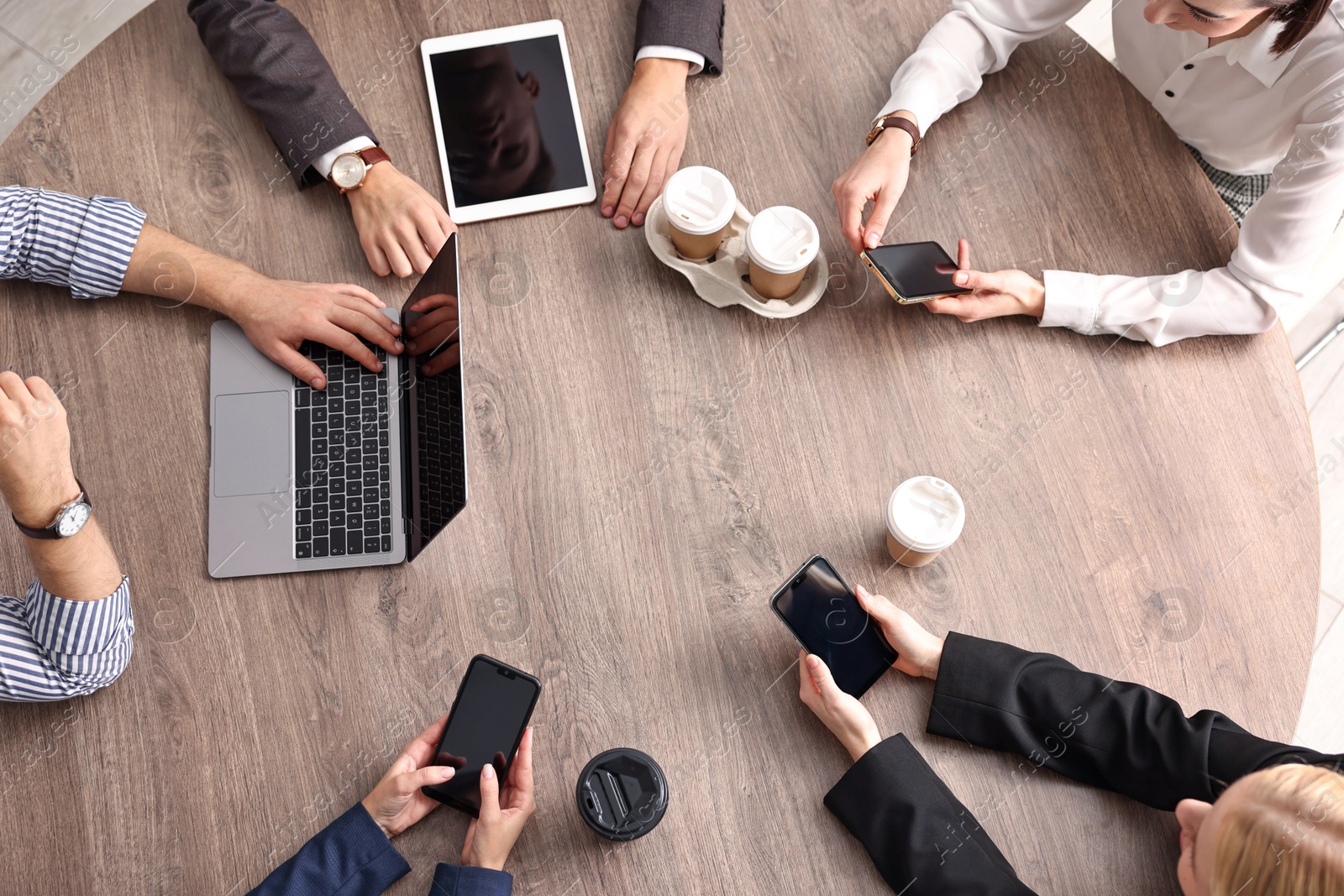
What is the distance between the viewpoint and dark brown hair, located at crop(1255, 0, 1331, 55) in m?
1.14

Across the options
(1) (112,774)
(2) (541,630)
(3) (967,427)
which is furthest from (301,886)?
(3) (967,427)

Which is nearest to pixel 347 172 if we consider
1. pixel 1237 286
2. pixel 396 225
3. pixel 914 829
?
pixel 396 225

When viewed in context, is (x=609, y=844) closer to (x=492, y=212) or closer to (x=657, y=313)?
(x=657, y=313)

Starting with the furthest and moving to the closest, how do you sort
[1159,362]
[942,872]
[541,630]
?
[1159,362], [541,630], [942,872]

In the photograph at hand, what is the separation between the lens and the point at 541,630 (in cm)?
110

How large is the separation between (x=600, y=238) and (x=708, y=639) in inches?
23.8

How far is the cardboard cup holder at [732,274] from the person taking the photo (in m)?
1.22

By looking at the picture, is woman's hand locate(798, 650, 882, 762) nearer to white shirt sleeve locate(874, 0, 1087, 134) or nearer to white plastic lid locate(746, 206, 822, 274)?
white plastic lid locate(746, 206, 822, 274)

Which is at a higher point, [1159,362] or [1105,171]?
[1105,171]

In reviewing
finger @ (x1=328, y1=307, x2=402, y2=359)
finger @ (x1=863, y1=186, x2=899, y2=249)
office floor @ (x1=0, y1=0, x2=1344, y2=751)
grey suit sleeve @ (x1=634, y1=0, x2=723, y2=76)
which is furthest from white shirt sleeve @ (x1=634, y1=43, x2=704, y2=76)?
office floor @ (x1=0, y1=0, x2=1344, y2=751)

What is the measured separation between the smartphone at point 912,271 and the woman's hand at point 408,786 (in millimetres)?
820

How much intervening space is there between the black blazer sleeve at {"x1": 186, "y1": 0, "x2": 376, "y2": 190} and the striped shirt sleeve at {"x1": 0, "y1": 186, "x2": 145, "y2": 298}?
245 mm

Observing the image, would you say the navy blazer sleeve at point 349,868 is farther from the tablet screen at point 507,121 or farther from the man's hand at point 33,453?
the tablet screen at point 507,121

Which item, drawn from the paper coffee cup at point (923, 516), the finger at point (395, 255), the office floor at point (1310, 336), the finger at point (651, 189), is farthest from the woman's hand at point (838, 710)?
the office floor at point (1310, 336)
